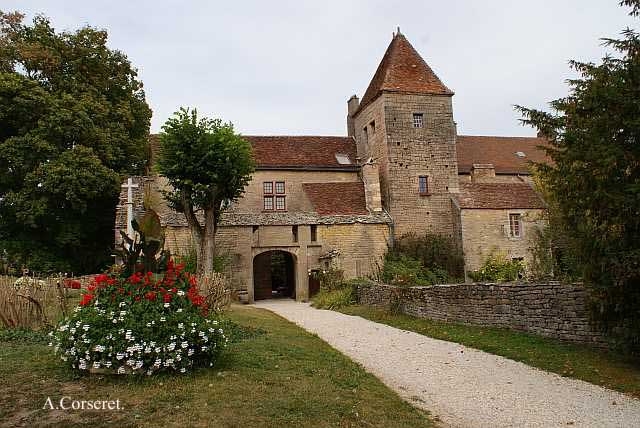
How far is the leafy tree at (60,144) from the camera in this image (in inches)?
903

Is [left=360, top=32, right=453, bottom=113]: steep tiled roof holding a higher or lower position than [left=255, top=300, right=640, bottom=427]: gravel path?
higher

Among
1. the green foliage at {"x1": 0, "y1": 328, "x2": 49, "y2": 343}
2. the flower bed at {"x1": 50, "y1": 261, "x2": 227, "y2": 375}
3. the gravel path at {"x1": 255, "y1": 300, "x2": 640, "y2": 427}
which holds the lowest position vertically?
the gravel path at {"x1": 255, "y1": 300, "x2": 640, "y2": 427}

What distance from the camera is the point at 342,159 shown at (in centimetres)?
3034

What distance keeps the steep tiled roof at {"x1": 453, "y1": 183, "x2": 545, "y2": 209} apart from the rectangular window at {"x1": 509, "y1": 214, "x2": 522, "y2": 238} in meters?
0.57

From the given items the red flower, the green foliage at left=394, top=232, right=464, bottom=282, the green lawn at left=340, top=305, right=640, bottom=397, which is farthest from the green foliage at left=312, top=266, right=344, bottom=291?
the red flower

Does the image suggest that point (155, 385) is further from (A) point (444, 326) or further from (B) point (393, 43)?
(B) point (393, 43)

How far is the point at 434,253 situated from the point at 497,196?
5212mm

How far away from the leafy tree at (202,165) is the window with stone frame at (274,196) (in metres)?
8.07

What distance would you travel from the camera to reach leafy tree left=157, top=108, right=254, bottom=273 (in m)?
19.3

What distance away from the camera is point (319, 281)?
2380cm

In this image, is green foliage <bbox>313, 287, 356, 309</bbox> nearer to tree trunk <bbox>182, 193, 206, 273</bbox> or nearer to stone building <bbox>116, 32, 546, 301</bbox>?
stone building <bbox>116, 32, 546, 301</bbox>

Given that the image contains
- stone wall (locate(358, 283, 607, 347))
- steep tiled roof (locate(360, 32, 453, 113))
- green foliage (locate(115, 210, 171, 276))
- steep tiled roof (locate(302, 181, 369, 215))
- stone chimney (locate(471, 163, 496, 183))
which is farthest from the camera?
stone chimney (locate(471, 163, 496, 183))

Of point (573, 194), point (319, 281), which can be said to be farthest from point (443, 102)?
point (573, 194)

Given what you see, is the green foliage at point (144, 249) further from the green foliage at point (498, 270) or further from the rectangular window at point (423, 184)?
the rectangular window at point (423, 184)
